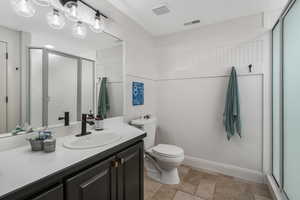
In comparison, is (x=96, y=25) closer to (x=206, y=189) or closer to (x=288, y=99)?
(x=288, y=99)

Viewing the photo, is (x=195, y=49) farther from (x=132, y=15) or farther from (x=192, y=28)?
(x=132, y=15)

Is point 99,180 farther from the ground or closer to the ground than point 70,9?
closer to the ground

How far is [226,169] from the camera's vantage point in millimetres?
2082

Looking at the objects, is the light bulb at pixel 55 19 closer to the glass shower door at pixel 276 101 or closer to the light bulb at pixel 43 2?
the light bulb at pixel 43 2

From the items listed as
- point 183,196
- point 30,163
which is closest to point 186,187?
point 183,196

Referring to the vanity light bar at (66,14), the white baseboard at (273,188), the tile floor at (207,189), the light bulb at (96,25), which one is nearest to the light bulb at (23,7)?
the vanity light bar at (66,14)

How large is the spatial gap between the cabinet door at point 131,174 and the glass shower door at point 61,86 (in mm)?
650

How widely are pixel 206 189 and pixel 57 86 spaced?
200 centimetres

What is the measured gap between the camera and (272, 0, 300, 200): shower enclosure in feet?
3.83

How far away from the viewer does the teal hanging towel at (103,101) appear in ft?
5.43

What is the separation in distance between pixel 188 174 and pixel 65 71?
2.06m

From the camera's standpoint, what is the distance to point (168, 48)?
8.38 ft

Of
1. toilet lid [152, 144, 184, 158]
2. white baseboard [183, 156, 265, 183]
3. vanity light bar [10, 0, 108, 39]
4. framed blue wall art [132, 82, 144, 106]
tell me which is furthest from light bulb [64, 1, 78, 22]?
white baseboard [183, 156, 265, 183]

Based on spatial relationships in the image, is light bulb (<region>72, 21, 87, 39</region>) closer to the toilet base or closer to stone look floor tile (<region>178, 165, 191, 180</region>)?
the toilet base
